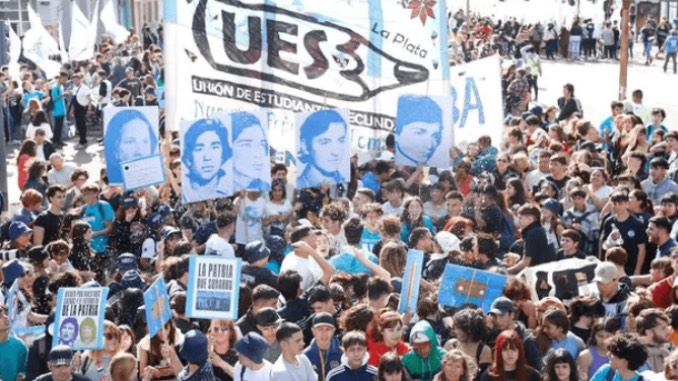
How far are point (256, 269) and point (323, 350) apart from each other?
1617mm

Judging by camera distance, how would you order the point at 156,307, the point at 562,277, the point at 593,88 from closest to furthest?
the point at 156,307 < the point at 562,277 < the point at 593,88

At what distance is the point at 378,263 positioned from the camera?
995 cm

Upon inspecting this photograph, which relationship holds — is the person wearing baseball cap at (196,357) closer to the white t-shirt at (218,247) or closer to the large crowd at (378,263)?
the large crowd at (378,263)

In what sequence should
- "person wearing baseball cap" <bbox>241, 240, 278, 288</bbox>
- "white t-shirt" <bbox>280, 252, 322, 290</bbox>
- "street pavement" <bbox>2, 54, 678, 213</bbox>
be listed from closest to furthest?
"person wearing baseball cap" <bbox>241, 240, 278, 288</bbox>
"white t-shirt" <bbox>280, 252, 322, 290</bbox>
"street pavement" <bbox>2, 54, 678, 213</bbox>

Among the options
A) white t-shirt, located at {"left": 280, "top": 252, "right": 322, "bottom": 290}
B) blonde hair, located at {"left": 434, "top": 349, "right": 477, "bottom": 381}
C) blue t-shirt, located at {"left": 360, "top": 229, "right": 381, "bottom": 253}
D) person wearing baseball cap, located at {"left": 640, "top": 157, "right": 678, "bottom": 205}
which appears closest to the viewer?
blonde hair, located at {"left": 434, "top": 349, "right": 477, "bottom": 381}

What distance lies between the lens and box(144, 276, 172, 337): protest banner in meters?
7.97

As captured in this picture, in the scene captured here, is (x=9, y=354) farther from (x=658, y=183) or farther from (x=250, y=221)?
(x=658, y=183)

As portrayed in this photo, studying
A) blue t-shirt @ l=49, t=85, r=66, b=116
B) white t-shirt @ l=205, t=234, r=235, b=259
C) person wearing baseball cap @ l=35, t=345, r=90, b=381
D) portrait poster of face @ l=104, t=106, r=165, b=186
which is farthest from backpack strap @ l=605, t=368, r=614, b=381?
blue t-shirt @ l=49, t=85, r=66, b=116

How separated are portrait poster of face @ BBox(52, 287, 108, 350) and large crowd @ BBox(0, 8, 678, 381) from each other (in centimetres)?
5

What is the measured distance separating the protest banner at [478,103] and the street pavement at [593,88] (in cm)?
711

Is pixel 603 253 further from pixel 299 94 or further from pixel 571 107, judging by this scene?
pixel 571 107

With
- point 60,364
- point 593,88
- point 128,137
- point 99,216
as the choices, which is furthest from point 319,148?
point 593,88

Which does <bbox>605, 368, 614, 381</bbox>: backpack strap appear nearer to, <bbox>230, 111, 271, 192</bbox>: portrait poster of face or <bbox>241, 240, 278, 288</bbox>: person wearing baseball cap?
<bbox>241, 240, 278, 288</bbox>: person wearing baseball cap

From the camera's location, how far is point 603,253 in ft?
36.3
